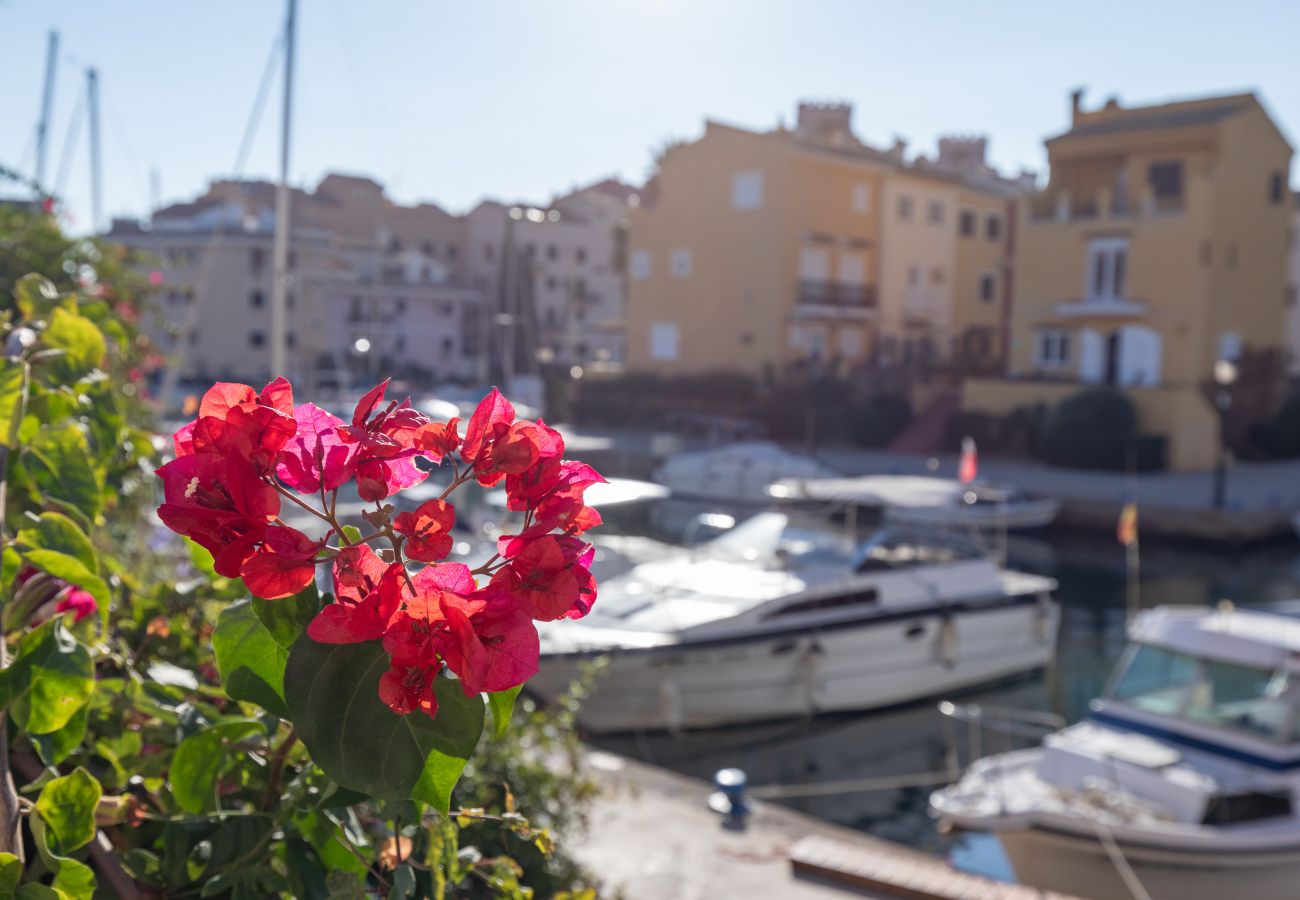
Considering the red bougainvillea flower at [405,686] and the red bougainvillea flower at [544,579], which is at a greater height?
the red bougainvillea flower at [544,579]

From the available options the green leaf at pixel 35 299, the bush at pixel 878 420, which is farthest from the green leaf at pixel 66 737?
the bush at pixel 878 420

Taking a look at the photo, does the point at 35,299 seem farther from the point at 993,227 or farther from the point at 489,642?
the point at 993,227

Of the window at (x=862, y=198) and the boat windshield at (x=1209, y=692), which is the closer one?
the boat windshield at (x=1209, y=692)

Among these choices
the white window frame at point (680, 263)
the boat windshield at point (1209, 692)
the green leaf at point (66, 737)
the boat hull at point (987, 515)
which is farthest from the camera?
the white window frame at point (680, 263)

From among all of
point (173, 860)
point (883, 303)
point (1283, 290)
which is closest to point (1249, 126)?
point (1283, 290)

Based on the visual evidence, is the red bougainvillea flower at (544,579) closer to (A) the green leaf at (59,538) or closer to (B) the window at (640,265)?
(A) the green leaf at (59,538)

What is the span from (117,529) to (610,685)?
7.57m

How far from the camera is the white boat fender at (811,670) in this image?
14852 mm

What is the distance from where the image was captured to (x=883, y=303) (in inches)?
1948

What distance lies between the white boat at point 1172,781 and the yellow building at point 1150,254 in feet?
92.2

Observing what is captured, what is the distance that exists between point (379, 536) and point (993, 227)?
5462cm

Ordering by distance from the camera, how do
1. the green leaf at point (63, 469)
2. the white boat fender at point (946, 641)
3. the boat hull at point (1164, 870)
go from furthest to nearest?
the white boat fender at point (946, 641)
the boat hull at point (1164, 870)
the green leaf at point (63, 469)

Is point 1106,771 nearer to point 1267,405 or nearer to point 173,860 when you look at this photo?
point 173,860

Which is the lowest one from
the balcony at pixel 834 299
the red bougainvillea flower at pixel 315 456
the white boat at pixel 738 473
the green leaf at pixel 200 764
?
the white boat at pixel 738 473
